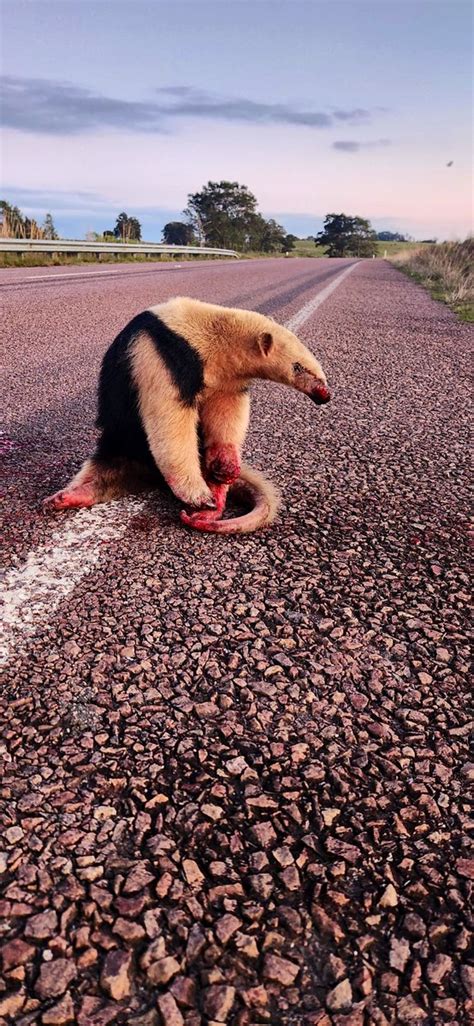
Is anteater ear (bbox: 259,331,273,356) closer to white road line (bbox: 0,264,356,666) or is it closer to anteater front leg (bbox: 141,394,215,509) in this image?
anteater front leg (bbox: 141,394,215,509)

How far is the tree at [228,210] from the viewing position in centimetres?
6306

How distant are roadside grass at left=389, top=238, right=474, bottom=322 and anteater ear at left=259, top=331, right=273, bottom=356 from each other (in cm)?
863

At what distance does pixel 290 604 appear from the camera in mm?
2658

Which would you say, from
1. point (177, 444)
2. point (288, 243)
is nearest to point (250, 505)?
point (177, 444)

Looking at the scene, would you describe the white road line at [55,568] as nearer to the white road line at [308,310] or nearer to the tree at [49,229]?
the white road line at [308,310]

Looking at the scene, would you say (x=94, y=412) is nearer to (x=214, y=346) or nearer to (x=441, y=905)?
(x=214, y=346)

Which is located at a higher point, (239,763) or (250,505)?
(250,505)

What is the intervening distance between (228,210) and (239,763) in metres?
69.7

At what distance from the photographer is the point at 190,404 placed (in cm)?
320

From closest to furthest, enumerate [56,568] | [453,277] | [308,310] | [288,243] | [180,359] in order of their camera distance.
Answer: [56,568]
[180,359]
[308,310]
[453,277]
[288,243]

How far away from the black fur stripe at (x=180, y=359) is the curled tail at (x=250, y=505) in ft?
1.70

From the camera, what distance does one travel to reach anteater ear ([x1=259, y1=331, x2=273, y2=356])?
10.9 ft

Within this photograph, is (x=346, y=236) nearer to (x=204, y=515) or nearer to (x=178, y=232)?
(x=178, y=232)

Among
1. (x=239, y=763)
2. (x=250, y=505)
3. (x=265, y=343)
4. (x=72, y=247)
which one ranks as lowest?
(x=239, y=763)
